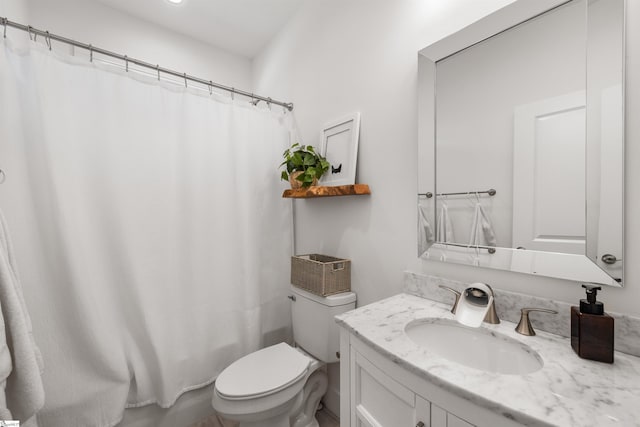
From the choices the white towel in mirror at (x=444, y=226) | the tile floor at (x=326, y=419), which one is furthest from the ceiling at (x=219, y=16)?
the tile floor at (x=326, y=419)

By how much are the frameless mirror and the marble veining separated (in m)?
0.09

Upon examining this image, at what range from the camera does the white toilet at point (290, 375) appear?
1.16 meters

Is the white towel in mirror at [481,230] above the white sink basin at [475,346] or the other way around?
above

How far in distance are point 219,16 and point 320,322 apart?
2.25 metres

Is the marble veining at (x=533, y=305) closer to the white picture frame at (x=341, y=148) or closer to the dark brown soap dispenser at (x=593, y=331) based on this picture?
the dark brown soap dispenser at (x=593, y=331)

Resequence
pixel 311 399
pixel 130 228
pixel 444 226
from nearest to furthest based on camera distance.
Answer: pixel 444 226
pixel 130 228
pixel 311 399

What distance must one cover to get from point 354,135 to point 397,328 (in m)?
0.99

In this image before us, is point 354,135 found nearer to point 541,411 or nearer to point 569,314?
point 569,314

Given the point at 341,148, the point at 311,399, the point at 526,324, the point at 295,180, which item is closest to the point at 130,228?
the point at 295,180

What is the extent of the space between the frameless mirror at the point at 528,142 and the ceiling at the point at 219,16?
1.41m

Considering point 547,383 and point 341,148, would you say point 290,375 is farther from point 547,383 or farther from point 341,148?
point 341,148

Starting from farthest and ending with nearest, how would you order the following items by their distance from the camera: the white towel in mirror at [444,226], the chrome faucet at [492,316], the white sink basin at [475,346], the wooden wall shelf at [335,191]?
the wooden wall shelf at [335,191]
the white towel in mirror at [444,226]
the chrome faucet at [492,316]
the white sink basin at [475,346]

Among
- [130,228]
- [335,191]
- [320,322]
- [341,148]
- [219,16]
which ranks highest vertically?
[219,16]

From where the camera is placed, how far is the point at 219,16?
78.7 inches
